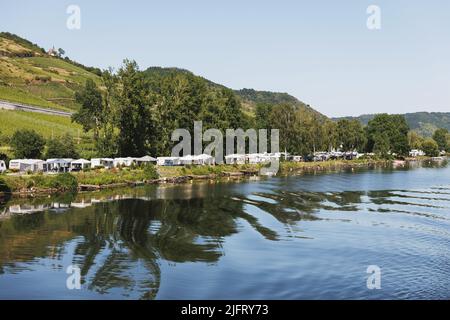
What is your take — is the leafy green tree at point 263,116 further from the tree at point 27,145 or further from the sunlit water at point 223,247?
the sunlit water at point 223,247

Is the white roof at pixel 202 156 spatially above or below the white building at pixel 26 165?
above

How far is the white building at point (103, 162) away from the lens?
337 ft

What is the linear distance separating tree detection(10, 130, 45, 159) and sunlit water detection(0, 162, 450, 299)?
2728cm

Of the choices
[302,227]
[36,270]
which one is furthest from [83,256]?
[302,227]

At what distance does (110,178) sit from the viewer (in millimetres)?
91188

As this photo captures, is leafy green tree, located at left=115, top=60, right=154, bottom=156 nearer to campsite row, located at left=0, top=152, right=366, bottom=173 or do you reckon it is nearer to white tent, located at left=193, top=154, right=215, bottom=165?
campsite row, located at left=0, top=152, right=366, bottom=173

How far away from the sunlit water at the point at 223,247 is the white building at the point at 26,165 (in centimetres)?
1871

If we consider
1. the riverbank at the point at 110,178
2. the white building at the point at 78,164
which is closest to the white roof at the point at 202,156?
the riverbank at the point at 110,178

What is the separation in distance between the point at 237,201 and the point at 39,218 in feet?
93.6

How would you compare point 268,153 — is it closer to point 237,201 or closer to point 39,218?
point 237,201

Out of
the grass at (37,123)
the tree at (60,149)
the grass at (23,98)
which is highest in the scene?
the grass at (23,98)

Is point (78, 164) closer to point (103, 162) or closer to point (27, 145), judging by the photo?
point (103, 162)

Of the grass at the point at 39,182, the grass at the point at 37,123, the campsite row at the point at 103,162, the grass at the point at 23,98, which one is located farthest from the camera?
the grass at the point at 23,98

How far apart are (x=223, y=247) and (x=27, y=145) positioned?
6700 centimetres
